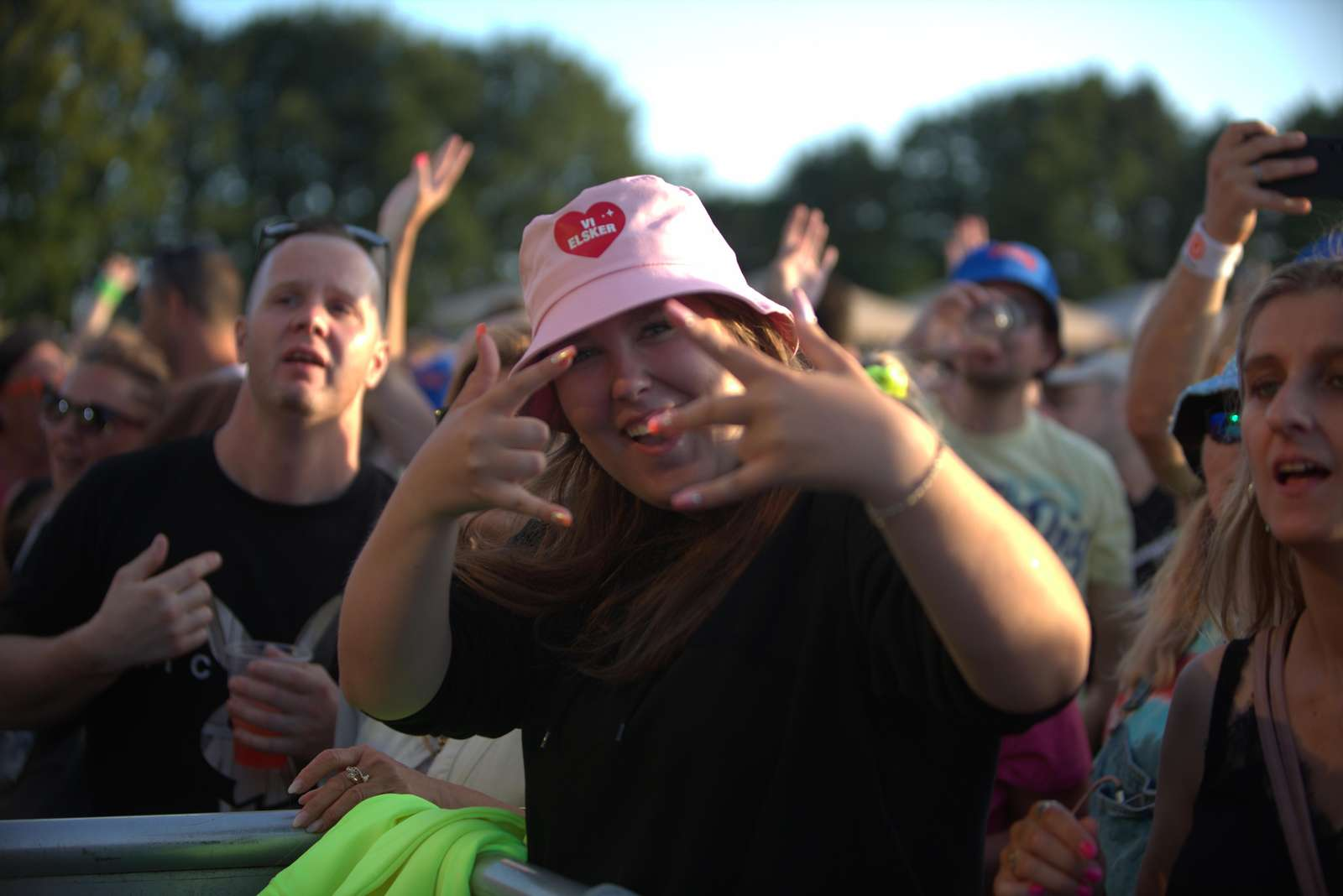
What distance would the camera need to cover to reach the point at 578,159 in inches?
1982

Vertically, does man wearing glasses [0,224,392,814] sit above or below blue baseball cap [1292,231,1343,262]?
below

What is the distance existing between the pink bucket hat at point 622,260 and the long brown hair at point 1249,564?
838 mm

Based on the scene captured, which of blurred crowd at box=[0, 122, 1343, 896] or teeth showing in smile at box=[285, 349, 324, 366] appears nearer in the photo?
blurred crowd at box=[0, 122, 1343, 896]

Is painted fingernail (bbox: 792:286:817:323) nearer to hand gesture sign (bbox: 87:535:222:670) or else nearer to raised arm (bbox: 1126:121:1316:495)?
raised arm (bbox: 1126:121:1316:495)

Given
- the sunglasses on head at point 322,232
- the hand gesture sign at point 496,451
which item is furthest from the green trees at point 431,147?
the hand gesture sign at point 496,451

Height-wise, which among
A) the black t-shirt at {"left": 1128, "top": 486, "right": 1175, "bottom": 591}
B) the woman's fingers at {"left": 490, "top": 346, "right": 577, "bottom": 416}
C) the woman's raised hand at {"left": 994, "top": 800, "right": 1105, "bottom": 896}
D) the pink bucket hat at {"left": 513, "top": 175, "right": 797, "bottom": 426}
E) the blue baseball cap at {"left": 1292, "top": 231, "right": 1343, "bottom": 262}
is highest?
the pink bucket hat at {"left": 513, "top": 175, "right": 797, "bottom": 426}

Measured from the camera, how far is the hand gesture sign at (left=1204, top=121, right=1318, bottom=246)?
286 cm

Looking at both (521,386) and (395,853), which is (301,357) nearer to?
(395,853)

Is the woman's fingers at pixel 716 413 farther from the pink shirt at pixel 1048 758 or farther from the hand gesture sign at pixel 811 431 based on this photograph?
the pink shirt at pixel 1048 758

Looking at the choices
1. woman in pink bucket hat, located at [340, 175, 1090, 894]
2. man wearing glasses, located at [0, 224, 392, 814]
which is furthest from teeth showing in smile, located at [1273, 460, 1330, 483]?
man wearing glasses, located at [0, 224, 392, 814]

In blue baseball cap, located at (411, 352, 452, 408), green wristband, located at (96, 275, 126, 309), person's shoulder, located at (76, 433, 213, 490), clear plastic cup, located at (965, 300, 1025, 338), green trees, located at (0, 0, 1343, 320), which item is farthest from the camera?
green trees, located at (0, 0, 1343, 320)

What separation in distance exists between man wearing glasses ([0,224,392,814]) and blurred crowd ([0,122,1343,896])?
0.01 m

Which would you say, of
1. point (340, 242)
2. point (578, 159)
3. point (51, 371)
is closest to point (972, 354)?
point (340, 242)

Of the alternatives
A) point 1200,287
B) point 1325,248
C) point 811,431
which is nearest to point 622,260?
point 811,431
